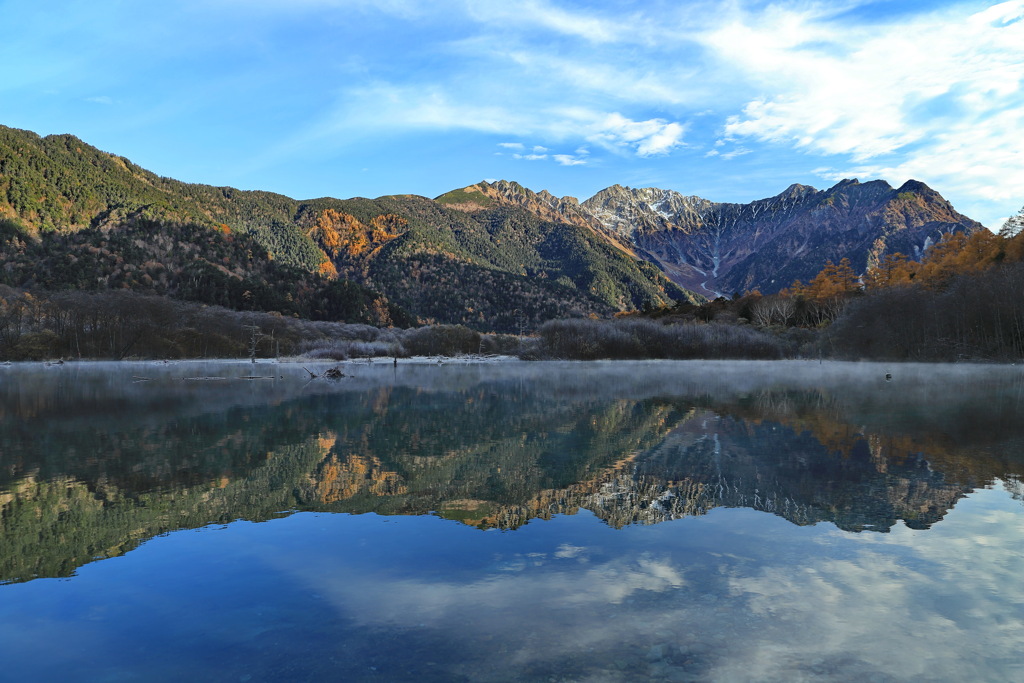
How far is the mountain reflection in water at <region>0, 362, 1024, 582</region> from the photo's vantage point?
956cm

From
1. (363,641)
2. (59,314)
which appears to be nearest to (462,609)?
(363,641)

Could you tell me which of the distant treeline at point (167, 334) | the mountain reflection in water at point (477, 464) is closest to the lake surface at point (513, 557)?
the mountain reflection in water at point (477, 464)

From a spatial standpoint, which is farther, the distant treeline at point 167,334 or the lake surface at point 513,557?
the distant treeline at point 167,334

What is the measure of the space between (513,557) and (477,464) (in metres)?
5.95

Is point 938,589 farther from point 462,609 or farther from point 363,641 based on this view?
point 363,641

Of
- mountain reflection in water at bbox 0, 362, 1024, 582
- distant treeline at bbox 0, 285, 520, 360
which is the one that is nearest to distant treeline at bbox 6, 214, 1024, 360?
distant treeline at bbox 0, 285, 520, 360

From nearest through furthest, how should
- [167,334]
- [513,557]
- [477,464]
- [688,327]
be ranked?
[513,557] < [477,464] < [688,327] < [167,334]

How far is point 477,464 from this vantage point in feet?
44.4

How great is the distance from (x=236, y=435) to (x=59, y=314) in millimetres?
97659

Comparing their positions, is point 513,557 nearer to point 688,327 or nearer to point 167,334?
point 688,327

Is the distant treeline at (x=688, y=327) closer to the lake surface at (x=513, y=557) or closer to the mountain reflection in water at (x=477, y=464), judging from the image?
the mountain reflection in water at (x=477, y=464)

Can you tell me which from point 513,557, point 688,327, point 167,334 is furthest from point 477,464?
point 167,334

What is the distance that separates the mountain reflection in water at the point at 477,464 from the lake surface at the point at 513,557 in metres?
0.09

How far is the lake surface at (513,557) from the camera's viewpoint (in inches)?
201
